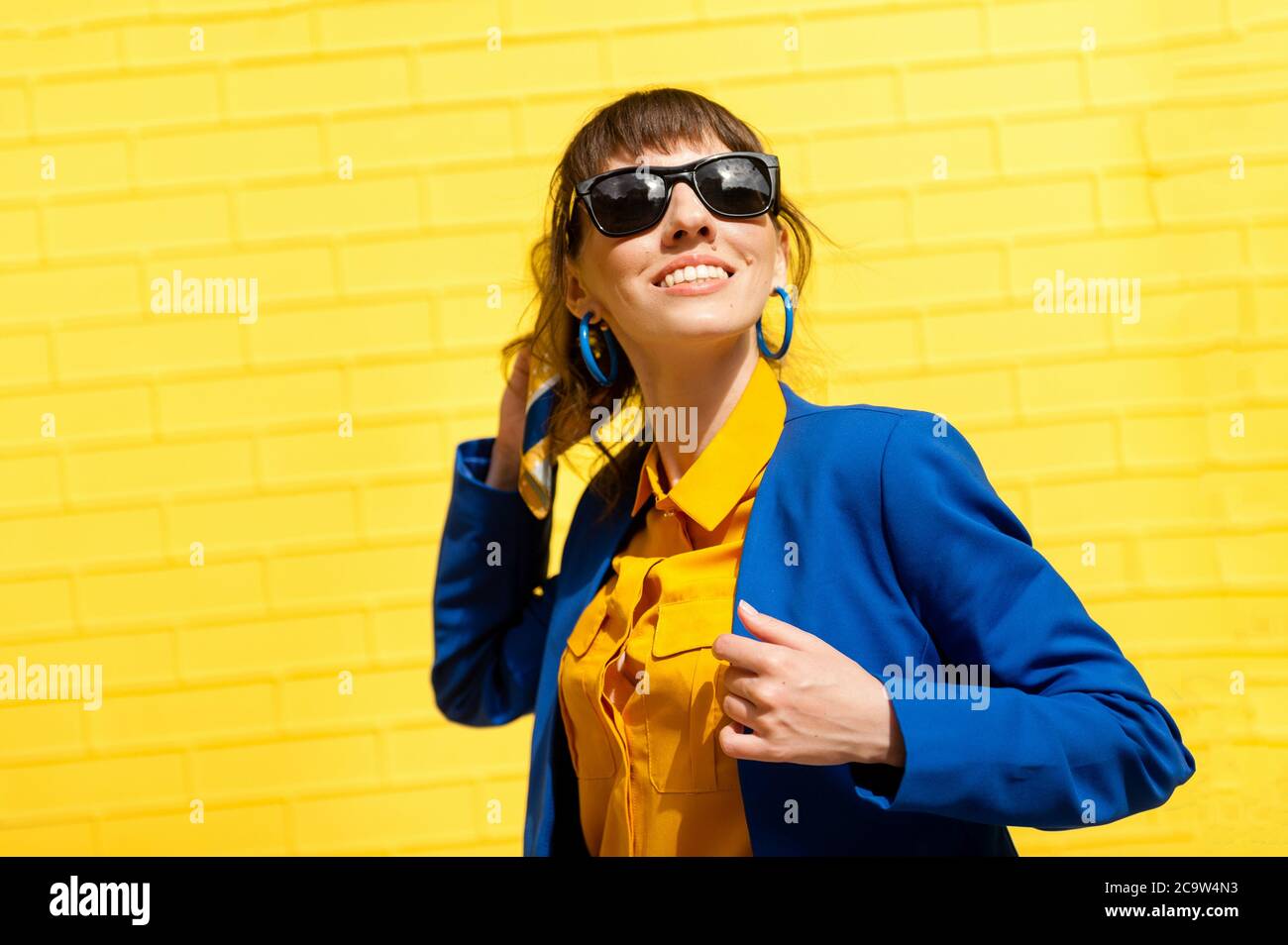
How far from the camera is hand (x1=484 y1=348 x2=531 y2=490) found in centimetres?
239

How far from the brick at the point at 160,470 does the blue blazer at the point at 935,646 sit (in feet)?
9.08

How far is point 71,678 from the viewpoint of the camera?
14.0 feet

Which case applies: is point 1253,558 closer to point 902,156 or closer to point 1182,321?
point 1182,321

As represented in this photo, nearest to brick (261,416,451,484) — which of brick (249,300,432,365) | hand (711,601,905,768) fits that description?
brick (249,300,432,365)

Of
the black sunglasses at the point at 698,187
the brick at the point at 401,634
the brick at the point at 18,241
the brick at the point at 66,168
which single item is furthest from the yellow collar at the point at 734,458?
the brick at the point at 18,241

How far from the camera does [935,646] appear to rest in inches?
68.2

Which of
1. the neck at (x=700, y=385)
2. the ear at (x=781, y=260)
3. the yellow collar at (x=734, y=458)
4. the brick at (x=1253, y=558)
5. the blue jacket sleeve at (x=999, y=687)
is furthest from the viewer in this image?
the brick at (x=1253, y=558)

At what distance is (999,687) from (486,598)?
3.44 ft

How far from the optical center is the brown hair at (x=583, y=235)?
2051 mm

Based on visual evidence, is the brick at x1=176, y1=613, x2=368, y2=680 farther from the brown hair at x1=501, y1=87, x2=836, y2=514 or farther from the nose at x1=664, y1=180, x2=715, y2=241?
the nose at x1=664, y1=180, x2=715, y2=241

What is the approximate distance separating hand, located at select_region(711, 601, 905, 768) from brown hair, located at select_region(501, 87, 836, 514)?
2.30 ft

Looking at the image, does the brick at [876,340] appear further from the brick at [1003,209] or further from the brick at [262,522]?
the brick at [262,522]
